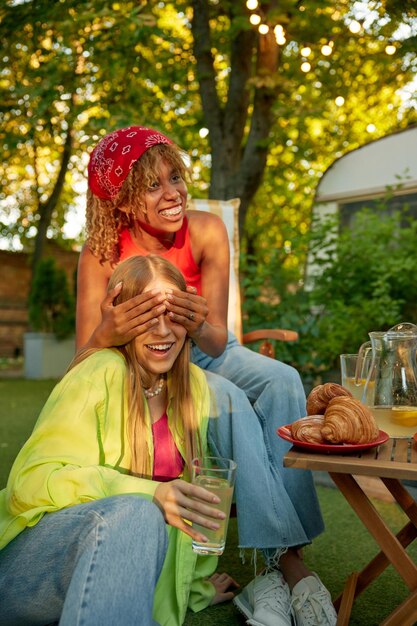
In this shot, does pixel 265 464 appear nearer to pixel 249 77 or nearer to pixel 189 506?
pixel 189 506

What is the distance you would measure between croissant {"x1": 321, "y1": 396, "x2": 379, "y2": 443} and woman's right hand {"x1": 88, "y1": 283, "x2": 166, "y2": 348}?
522 mm

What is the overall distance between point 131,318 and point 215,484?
59 centimetres

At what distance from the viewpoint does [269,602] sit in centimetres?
199

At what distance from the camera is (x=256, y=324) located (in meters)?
5.74

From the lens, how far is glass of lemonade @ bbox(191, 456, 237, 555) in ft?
4.66

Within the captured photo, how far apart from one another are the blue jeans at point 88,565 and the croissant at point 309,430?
43 cm

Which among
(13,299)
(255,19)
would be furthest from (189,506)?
(13,299)

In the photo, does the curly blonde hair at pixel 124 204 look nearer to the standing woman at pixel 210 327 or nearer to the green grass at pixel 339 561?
the standing woman at pixel 210 327

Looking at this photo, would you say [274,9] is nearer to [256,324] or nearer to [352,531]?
[256,324]

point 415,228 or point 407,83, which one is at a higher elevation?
point 407,83

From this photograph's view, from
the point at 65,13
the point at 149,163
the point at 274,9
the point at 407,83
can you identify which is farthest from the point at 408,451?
the point at 407,83

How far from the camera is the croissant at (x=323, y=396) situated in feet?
5.96

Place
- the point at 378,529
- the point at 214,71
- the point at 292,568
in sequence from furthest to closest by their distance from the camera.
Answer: the point at 214,71 → the point at 292,568 → the point at 378,529

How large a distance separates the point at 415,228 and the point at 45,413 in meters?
4.56
